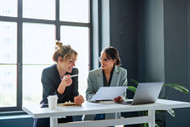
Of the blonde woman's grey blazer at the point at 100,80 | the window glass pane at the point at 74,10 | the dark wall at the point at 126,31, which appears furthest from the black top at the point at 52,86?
the window glass pane at the point at 74,10

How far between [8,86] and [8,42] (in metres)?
0.69

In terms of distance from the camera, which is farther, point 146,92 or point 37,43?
point 37,43

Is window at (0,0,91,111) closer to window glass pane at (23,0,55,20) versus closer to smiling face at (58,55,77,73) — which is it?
window glass pane at (23,0,55,20)

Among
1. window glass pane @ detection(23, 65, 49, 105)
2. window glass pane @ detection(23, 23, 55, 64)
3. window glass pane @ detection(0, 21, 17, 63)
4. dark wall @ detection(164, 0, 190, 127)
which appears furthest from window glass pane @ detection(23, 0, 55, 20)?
dark wall @ detection(164, 0, 190, 127)

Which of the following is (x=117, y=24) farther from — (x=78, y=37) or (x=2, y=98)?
(x=2, y=98)

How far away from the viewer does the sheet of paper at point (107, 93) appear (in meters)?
2.03

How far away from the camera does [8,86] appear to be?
3.95 m

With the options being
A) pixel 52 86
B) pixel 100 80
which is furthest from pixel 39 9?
pixel 52 86

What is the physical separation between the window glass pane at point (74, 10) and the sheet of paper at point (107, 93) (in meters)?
2.50

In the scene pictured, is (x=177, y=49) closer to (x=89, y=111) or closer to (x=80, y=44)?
(x=80, y=44)

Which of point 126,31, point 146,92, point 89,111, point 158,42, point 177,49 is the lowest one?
point 89,111

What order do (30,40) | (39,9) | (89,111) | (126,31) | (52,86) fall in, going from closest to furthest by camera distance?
(89,111)
(52,86)
(30,40)
(39,9)
(126,31)

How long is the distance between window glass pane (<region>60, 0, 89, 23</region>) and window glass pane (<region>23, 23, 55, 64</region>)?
1.06 feet

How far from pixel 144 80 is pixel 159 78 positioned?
42 centimetres
